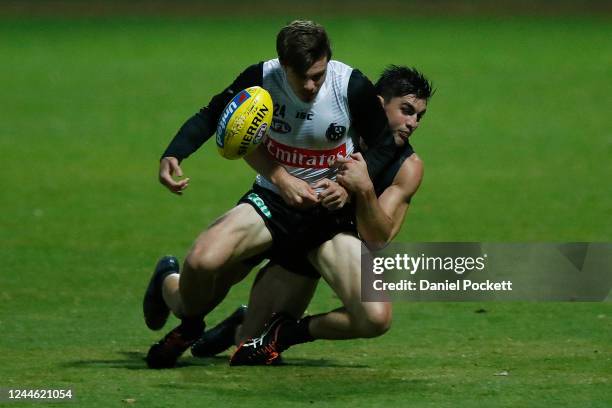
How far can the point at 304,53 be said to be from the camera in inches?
307

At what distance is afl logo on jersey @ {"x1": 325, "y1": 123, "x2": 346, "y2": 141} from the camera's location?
825cm

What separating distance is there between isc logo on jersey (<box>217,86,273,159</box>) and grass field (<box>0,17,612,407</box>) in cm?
133

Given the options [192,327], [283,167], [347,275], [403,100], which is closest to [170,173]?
[283,167]

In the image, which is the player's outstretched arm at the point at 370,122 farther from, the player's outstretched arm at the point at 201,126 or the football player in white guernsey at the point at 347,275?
the player's outstretched arm at the point at 201,126

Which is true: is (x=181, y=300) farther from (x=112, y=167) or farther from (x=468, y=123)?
(x=468, y=123)

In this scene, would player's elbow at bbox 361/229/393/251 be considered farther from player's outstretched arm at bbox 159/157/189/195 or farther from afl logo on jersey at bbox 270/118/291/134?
player's outstretched arm at bbox 159/157/189/195

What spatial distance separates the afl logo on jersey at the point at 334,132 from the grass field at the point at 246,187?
139 cm

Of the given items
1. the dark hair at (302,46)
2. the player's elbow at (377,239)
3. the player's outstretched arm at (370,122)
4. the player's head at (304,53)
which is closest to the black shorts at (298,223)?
the player's elbow at (377,239)

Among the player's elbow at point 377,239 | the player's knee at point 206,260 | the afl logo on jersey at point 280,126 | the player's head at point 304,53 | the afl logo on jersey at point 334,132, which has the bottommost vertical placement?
the player's knee at point 206,260

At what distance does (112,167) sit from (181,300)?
9.95 m

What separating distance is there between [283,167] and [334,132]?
1.26ft

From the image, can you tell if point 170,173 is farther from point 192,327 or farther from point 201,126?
point 192,327

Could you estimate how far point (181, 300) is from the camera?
8.36m

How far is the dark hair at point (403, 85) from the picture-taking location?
874 centimetres
